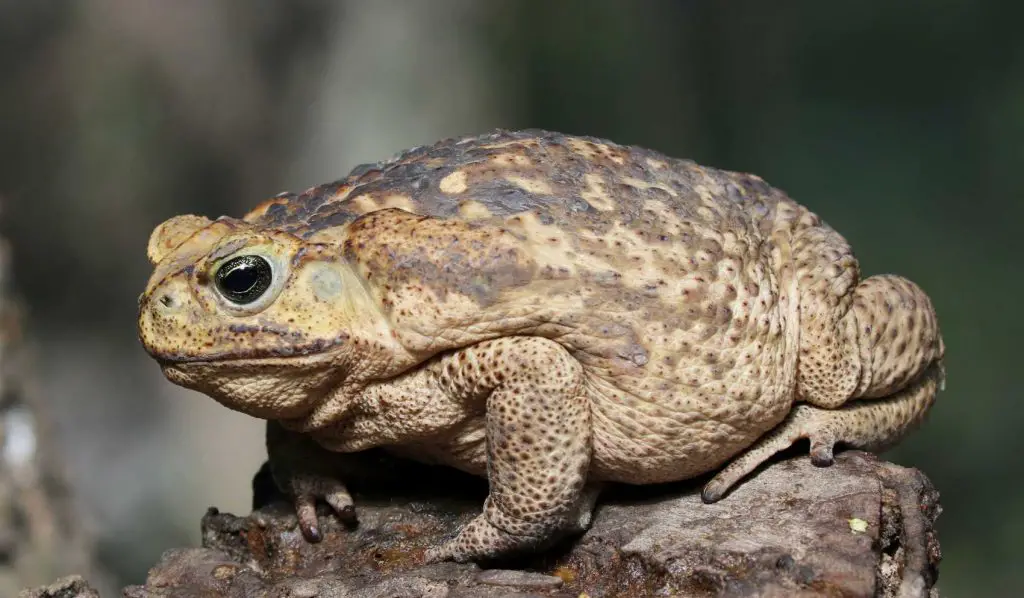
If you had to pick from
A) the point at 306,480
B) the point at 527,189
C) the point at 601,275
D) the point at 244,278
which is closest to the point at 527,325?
the point at 601,275

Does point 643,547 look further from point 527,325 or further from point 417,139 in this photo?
point 417,139

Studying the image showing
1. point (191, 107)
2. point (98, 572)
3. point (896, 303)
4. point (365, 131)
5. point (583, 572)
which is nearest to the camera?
point (583, 572)

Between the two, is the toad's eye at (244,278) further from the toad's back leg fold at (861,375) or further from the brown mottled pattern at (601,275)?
the toad's back leg fold at (861,375)

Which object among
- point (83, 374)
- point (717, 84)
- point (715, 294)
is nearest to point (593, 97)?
point (717, 84)

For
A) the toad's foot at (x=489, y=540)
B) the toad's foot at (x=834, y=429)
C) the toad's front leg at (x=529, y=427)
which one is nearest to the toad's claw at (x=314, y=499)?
the toad's foot at (x=489, y=540)

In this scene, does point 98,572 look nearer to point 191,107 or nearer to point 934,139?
point 191,107
